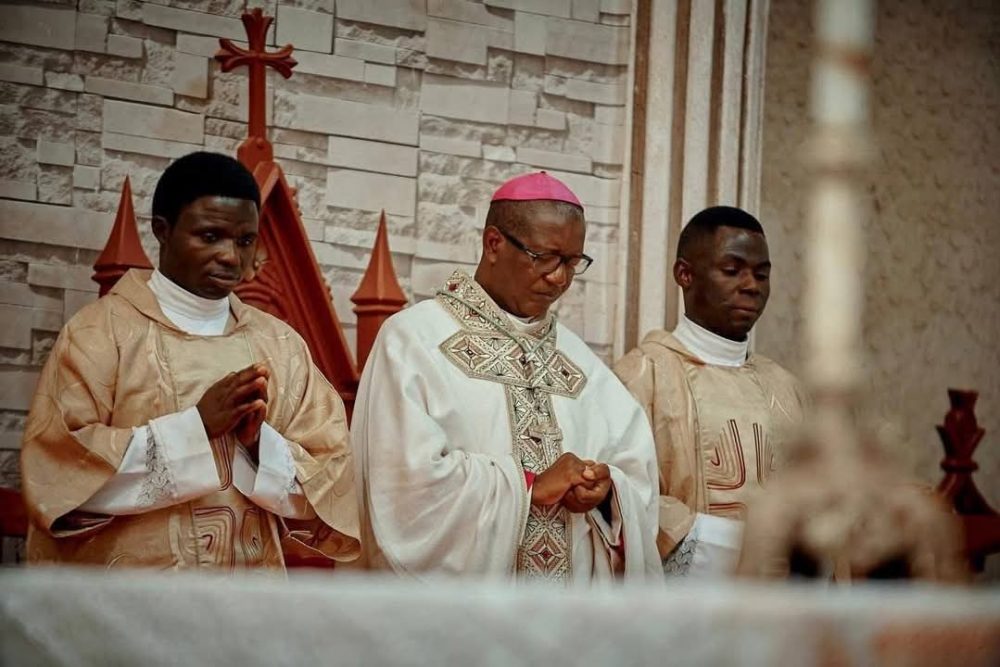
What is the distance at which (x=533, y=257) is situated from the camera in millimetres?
4383

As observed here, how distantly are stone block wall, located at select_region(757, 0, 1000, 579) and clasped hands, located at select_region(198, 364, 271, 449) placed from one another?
3216mm

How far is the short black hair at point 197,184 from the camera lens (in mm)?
3959

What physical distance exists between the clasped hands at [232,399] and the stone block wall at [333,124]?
56.0 inches

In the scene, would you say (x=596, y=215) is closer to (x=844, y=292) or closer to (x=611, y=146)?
(x=611, y=146)

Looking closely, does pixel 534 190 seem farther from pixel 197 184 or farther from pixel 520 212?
pixel 197 184

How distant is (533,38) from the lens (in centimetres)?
591

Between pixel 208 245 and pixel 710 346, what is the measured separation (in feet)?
5.57

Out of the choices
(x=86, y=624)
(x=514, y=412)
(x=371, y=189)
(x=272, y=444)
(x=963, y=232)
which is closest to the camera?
(x=86, y=624)

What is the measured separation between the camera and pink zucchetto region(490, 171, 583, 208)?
4.49 meters

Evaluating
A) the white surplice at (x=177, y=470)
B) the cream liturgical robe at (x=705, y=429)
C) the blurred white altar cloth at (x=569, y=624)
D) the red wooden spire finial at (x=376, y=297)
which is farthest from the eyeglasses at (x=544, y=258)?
the blurred white altar cloth at (x=569, y=624)

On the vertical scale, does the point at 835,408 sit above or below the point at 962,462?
above

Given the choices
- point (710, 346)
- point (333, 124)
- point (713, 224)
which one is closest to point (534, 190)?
point (713, 224)

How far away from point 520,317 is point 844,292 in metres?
3.50

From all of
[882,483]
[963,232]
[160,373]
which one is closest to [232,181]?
[160,373]
